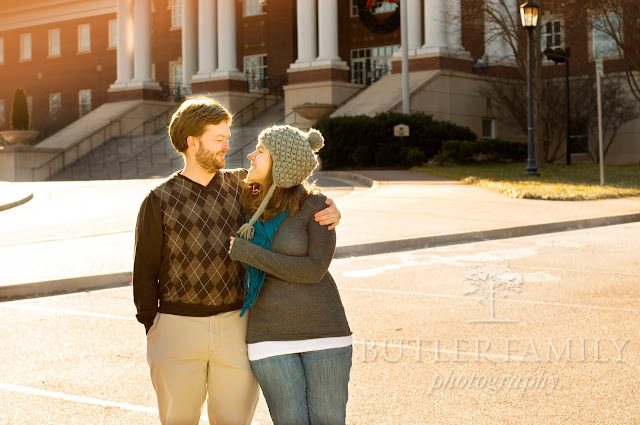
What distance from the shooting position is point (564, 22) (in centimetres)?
3900

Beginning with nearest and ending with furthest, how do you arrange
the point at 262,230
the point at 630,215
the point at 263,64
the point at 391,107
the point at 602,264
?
1. the point at 262,230
2. the point at 602,264
3. the point at 630,215
4. the point at 391,107
5. the point at 263,64

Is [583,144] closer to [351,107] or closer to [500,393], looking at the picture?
[351,107]

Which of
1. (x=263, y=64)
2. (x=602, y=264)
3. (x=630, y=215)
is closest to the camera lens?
(x=602, y=264)

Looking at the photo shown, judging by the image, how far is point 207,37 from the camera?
4494 cm

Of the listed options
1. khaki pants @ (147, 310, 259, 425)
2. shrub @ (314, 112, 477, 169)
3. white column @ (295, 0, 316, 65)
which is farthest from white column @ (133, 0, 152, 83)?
khaki pants @ (147, 310, 259, 425)

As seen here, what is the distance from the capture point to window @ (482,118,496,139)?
38.7 meters

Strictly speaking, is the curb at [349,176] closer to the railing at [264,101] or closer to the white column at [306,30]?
the white column at [306,30]

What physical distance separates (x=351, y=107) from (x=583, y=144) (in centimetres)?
947

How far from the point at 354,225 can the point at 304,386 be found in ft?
38.4

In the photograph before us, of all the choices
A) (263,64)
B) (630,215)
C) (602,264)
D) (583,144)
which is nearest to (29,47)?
(263,64)

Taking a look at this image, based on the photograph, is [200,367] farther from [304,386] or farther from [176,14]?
[176,14]

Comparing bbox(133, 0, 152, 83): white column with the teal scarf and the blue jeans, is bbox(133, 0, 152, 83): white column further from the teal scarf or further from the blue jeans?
the blue jeans

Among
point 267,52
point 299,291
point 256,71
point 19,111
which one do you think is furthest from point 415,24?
point 299,291

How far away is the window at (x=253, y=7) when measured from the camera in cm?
4941
